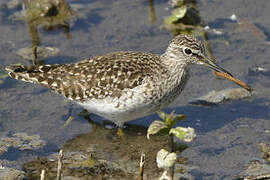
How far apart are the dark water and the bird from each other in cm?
84

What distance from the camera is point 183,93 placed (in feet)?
34.4

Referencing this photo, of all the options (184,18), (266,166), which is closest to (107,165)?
(266,166)

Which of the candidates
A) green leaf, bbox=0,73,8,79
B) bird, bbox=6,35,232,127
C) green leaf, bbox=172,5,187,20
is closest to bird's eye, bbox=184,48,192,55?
bird, bbox=6,35,232,127

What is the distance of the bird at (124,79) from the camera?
29.0ft

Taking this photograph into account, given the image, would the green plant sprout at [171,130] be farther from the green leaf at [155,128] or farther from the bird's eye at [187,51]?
the bird's eye at [187,51]

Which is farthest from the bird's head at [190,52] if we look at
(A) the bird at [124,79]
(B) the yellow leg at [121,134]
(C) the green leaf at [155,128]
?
(B) the yellow leg at [121,134]

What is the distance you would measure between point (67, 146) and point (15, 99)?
1614 mm

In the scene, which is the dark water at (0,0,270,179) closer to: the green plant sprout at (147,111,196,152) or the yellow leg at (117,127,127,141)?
the yellow leg at (117,127,127,141)

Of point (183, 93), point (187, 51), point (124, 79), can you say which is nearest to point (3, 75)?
point (124, 79)

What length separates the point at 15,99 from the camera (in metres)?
10.2

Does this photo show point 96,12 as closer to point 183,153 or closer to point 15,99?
point 15,99

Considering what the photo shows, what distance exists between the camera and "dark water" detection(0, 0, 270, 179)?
29.8 ft

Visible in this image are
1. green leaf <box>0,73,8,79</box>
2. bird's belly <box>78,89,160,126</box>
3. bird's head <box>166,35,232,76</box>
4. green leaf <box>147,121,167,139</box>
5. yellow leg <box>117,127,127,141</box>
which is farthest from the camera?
green leaf <box>0,73,8,79</box>

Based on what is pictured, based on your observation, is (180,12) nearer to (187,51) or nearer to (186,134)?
(187,51)
